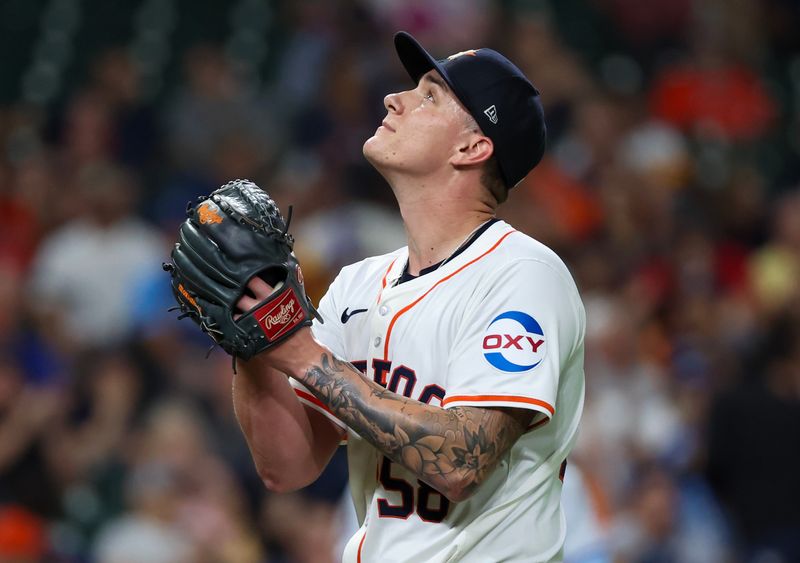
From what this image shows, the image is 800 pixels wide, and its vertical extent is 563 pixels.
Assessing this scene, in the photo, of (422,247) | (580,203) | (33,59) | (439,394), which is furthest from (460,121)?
(33,59)

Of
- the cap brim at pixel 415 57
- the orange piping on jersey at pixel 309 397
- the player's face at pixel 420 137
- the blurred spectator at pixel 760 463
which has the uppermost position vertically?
the cap brim at pixel 415 57

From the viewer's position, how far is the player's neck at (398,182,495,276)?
294cm

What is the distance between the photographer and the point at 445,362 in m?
2.71

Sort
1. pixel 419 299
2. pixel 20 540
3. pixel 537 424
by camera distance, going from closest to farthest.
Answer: pixel 537 424 < pixel 419 299 < pixel 20 540

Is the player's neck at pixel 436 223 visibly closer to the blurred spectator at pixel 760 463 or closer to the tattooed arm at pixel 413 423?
the tattooed arm at pixel 413 423

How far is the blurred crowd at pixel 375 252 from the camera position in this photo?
5.95 metres

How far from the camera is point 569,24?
31.0ft

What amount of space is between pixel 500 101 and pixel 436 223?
317 millimetres

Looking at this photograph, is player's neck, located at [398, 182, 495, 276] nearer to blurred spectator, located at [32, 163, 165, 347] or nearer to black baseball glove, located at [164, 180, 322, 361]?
black baseball glove, located at [164, 180, 322, 361]

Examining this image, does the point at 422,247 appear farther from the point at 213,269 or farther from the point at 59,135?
the point at 59,135

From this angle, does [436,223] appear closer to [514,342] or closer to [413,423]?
[514,342]

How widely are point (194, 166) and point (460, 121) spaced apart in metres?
5.11

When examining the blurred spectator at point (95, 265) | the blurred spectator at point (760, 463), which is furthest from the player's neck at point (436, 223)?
the blurred spectator at point (95, 265)

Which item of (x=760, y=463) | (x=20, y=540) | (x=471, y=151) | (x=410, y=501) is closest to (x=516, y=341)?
(x=410, y=501)
